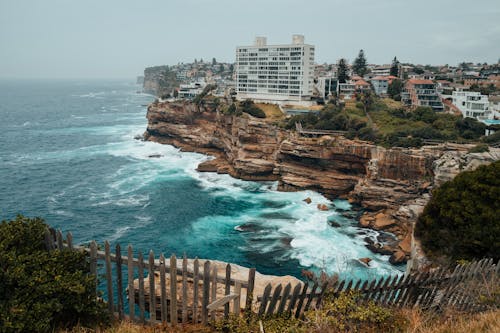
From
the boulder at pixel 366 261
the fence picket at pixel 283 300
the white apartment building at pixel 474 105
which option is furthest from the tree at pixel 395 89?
the fence picket at pixel 283 300

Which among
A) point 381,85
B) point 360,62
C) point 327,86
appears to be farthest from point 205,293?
point 360,62

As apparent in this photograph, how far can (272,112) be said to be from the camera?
67500 mm

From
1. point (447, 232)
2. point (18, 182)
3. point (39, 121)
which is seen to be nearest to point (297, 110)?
point (18, 182)

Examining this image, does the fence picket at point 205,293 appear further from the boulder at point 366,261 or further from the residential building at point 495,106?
the residential building at point 495,106

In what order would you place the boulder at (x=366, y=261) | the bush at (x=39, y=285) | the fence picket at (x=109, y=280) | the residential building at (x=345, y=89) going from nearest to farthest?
the bush at (x=39, y=285), the fence picket at (x=109, y=280), the boulder at (x=366, y=261), the residential building at (x=345, y=89)

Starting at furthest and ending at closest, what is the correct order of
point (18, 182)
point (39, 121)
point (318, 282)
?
point (39, 121), point (18, 182), point (318, 282)

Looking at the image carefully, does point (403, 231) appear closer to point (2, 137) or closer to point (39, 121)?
point (2, 137)

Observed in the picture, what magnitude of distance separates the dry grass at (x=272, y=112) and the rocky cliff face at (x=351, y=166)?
22.6 ft

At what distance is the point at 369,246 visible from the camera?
1259 inches

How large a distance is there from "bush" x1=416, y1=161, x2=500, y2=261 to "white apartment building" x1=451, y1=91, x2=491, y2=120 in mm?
42959

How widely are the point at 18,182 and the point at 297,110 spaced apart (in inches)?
1681

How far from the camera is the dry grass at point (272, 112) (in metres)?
62.5

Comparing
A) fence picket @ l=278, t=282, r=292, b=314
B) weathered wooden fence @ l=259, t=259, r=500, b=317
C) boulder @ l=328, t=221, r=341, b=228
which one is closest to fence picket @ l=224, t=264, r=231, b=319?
fence picket @ l=278, t=282, r=292, b=314

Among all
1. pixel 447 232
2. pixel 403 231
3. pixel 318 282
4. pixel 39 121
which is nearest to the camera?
pixel 318 282
